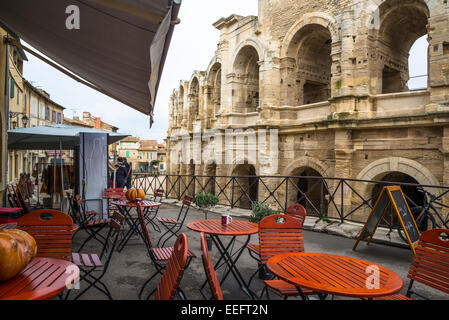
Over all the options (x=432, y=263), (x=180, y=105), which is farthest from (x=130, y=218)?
(x=180, y=105)

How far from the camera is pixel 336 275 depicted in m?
2.25

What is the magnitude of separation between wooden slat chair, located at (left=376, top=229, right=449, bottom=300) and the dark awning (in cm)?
268

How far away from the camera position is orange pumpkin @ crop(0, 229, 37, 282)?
1.76 m

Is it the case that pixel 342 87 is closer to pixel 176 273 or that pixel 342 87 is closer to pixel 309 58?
pixel 309 58

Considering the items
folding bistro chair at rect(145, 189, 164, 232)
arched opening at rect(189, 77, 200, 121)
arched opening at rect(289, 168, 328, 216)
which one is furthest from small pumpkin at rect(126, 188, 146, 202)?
arched opening at rect(189, 77, 200, 121)

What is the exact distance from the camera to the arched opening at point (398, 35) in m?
9.87

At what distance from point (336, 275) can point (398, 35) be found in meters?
11.7

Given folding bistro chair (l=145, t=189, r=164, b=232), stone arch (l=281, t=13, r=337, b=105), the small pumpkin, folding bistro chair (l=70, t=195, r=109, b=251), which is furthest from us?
stone arch (l=281, t=13, r=337, b=105)

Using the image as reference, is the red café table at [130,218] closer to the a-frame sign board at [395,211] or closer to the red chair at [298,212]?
the red chair at [298,212]

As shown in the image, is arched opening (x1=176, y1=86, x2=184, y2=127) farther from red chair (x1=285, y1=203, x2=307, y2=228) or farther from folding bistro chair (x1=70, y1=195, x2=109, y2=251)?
red chair (x1=285, y1=203, x2=307, y2=228)

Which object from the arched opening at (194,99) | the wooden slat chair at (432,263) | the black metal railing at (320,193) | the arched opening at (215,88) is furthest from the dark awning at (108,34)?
the arched opening at (194,99)

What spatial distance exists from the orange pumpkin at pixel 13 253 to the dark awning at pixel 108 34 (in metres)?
1.41

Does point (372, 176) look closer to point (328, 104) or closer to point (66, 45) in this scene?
point (328, 104)
